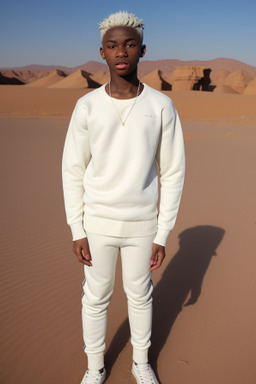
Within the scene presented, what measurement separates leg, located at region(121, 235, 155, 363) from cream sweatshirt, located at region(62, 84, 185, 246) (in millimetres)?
77

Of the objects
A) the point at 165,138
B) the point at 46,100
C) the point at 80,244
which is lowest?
the point at 46,100

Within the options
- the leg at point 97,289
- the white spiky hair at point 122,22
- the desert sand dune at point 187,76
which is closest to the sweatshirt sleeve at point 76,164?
the leg at point 97,289

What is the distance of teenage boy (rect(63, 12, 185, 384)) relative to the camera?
1.60 meters

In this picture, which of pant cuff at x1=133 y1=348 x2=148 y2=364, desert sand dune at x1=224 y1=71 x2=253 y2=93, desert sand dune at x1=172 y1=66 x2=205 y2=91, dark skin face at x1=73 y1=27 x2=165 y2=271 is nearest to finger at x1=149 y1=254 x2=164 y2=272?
pant cuff at x1=133 y1=348 x2=148 y2=364

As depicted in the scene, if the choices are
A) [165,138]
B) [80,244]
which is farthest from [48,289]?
[165,138]

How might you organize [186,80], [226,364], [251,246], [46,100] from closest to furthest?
[226,364], [251,246], [46,100], [186,80]

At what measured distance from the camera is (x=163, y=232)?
1812 mm

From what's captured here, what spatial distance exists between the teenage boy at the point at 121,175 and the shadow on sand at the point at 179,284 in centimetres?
65

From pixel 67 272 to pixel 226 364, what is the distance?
6.11ft

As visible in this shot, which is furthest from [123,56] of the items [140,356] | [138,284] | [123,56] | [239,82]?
[239,82]

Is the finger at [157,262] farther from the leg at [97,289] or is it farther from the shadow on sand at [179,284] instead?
the shadow on sand at [179,284]

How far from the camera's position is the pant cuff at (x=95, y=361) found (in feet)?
6.58

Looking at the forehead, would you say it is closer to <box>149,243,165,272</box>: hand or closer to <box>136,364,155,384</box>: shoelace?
<box>149,243,165,272</box>: hand

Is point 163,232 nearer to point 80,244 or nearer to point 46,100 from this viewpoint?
point 80,244
